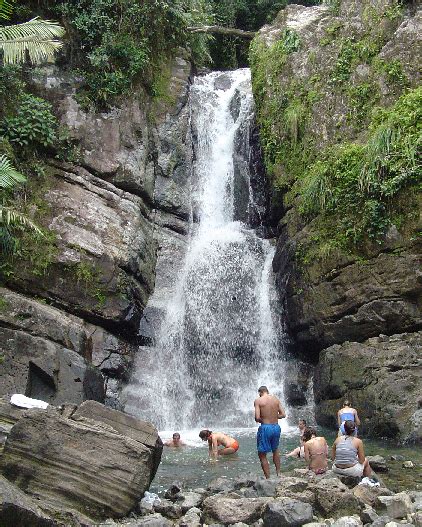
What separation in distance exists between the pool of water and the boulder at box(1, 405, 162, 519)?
1.97m

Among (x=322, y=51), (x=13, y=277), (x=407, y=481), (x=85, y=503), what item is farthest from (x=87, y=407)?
(x=322, y=51)

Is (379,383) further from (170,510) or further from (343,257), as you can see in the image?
(170,510)

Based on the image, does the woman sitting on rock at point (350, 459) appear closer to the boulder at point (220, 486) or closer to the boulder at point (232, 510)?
the boulder at point (220, 486)

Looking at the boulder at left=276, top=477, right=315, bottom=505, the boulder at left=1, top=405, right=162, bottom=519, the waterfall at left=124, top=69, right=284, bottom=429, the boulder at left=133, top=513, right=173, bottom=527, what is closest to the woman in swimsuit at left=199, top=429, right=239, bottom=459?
the waterfall at left=124, top=69, right=284, bottom=429

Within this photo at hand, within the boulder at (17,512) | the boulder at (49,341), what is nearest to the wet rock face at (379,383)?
the boulder at (49,341)

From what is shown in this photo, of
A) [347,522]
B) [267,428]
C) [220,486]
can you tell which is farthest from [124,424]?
[347,522]

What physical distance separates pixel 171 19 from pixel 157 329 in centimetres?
1089

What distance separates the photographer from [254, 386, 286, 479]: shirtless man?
30.9 ft

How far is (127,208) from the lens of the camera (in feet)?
56.1

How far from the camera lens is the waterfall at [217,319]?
15.6 m

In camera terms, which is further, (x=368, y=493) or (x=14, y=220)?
(x=14, y=220)

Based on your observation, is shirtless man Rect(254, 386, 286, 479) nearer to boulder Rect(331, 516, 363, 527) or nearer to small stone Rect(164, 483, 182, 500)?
small stone Rect(164, 483, 182, 500)

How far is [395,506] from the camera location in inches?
269

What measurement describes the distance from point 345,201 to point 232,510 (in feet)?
31.6
